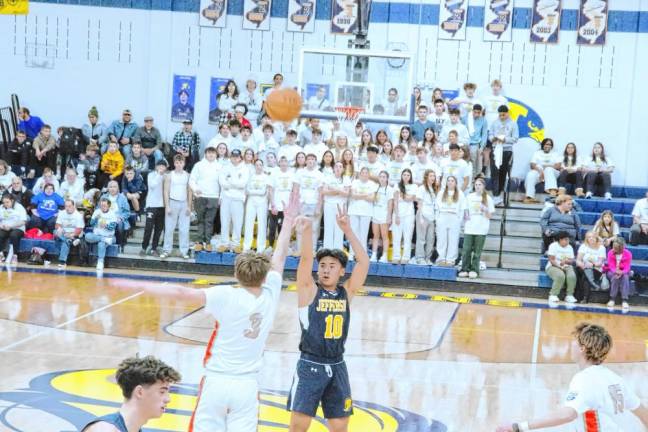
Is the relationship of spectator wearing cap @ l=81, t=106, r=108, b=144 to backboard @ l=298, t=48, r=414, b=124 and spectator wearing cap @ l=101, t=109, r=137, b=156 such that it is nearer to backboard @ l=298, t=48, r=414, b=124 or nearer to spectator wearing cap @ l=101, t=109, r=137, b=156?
spectator wearing cap @ l=101, t=109, r=137, b=156

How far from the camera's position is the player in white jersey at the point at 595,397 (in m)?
5.81

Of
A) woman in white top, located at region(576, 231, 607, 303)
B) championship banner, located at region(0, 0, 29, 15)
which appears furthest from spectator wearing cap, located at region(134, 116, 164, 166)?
woman in white top, located at region(576, 231, 607, 303)

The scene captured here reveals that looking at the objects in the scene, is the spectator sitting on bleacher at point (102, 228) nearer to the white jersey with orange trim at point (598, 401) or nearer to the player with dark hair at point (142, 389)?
the white jersey with orange trim at point (598, 401)

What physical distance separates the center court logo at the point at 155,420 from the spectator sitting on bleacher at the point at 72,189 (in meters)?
10.0

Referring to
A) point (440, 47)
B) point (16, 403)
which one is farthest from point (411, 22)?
point (16, 403)

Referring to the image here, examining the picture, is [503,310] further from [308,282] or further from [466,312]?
[308,282]

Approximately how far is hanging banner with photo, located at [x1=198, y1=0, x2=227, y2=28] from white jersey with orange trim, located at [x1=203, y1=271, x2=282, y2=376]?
18478mm

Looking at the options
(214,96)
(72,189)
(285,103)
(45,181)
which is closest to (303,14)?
(214,96)

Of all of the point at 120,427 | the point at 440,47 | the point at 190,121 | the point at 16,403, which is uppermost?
the point at 440,47

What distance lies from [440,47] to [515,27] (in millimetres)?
1781

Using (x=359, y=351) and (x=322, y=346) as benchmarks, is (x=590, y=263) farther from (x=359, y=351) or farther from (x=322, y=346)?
(x=322, y=346)

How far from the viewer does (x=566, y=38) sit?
2311 centimetres

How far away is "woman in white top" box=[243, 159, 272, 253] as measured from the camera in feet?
61.7

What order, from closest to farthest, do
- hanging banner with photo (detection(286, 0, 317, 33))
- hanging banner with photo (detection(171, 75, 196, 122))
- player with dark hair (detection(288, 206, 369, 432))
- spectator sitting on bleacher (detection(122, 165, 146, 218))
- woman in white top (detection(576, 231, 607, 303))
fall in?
player with dark hair (detection(288, 206, 369, 432)), woman in white top (detection(576, 231, 607, 303)), spectator sitting on bleacher (detection(122, 165, 146, 218)), hanging banner with photo (detection(286, 0, 317, 33)), hanging banner with photo (detection(171, 75, 196, 122))
